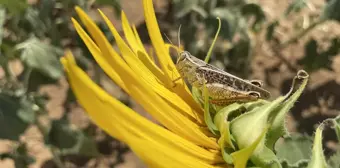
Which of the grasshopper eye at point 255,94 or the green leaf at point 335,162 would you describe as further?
the green leaf at point 335,162

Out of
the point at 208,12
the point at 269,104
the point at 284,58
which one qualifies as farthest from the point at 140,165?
the point at 269,104

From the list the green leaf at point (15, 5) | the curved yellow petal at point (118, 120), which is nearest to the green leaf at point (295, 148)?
the curved yellow petal at point (118, 120)

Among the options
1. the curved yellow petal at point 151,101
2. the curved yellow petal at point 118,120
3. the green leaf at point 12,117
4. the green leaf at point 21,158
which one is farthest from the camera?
the green leaf at point 21,158

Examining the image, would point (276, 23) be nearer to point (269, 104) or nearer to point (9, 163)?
point (9, 163)

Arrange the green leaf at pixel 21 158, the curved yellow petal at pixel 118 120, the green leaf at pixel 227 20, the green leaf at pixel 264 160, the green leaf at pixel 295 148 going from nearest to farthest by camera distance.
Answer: the curved yellow petal at pixel 118 120 < the green leaf at pixel 264 160 < the green leaf at pixel 295 148 < the green leaf at pixel 21 158 < the green leaf at pixel 227 20

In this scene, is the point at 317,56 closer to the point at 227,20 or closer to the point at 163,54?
the point at 227,20

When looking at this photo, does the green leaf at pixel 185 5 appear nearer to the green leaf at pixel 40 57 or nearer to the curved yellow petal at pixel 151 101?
the green leaf at pixel 40 57
